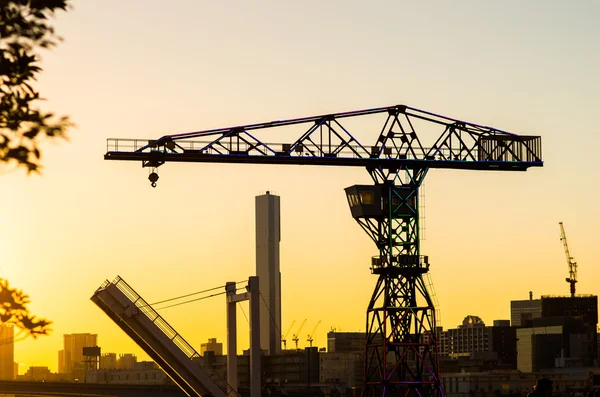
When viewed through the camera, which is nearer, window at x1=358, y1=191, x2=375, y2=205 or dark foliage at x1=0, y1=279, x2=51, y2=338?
dark foliage at x1=0, y1=279, x2=51, y2=338

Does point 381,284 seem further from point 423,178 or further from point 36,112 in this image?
point 36,112

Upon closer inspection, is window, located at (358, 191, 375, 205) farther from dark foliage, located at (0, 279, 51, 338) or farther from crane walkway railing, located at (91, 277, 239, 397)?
dark foliage, located at (0, 279, 51, 338)

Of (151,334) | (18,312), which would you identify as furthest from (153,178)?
(18,312)

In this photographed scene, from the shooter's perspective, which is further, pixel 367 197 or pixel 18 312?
pixel 367 197

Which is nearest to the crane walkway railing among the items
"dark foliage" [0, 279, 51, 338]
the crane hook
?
the crane hook

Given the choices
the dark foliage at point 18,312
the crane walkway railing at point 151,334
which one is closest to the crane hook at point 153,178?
the crane walkway railing at point 151,334

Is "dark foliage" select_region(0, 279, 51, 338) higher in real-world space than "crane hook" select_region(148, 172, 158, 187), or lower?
lower

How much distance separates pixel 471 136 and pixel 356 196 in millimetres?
10468

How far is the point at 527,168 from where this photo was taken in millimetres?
115312

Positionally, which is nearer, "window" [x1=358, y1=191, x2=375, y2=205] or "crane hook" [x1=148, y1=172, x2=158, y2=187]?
"crane hook" [x1=148, y1=172, x2=158, y2=187]

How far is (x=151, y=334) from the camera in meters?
96.2

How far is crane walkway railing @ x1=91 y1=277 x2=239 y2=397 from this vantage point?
95.4 metres

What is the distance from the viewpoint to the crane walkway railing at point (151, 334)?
95.4 m

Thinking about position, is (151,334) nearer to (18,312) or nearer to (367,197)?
(367,197)
